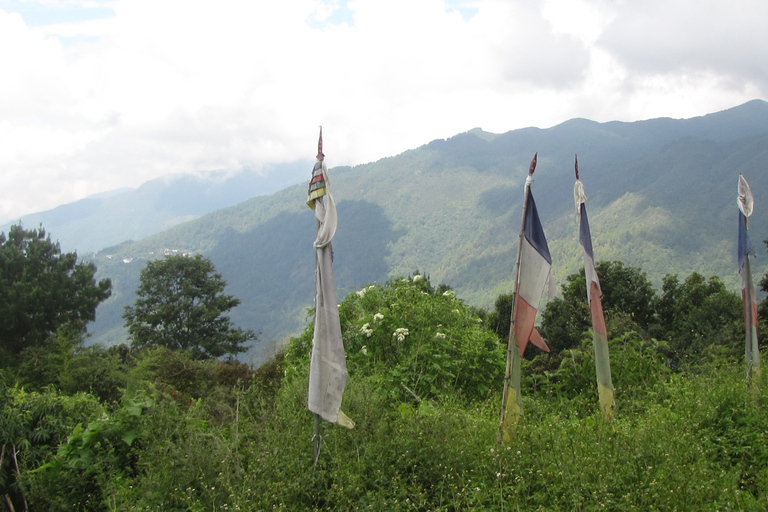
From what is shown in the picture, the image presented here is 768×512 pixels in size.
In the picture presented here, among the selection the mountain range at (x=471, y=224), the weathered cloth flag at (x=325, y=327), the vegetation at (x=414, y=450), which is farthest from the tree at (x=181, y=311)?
the mountain range at (x=471, y=224)

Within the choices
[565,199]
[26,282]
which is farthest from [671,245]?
[26,282]

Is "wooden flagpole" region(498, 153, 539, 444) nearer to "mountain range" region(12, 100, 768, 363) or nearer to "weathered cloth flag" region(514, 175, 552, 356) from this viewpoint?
"weathered cloth flag" region(514, 175, 552, 356)

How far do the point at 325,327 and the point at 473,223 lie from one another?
426ft

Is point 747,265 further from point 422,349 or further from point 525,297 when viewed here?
point 422,349

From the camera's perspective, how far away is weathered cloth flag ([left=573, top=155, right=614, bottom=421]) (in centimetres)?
612

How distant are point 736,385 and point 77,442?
6.82 metres

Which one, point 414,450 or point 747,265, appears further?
point 747,265

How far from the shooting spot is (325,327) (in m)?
5.17

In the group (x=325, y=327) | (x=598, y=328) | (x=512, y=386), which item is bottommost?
(x=512, y=386)

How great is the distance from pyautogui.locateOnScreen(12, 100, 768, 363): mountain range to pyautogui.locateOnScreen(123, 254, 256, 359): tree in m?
36.7

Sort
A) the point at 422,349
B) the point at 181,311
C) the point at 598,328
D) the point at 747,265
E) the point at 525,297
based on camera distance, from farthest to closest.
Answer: the point at 181,311 < the point at 422,349 < the point at 747,265 < the point at 598,328 < the point at 525,297

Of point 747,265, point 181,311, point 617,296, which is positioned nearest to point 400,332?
point 747,265

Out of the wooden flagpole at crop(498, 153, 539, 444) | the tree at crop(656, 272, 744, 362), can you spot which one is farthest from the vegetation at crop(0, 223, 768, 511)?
the tree at crop(656, 272, 744, 362)

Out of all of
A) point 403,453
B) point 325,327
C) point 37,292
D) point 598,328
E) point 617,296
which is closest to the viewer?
point 403,453
